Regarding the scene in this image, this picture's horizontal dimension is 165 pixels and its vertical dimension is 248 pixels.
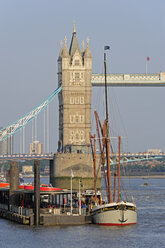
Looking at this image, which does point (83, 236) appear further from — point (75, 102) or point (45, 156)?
point (45, 156)

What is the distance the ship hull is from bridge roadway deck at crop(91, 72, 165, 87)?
229 feet

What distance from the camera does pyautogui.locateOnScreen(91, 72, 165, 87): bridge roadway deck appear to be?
12756cm

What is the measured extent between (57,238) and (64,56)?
7631 cm

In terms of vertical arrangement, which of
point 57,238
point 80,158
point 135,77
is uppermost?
point 135,77

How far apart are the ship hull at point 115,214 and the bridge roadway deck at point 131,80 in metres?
69.9

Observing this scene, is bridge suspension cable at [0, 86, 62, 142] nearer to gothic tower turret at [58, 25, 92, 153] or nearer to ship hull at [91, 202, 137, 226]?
gothic tower turret at [58, 25, 92, 153]

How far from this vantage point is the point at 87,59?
127750 mm

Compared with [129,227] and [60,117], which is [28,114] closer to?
[60,117]

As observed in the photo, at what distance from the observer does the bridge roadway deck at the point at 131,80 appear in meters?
128

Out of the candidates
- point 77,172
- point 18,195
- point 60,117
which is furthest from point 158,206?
point 60,117

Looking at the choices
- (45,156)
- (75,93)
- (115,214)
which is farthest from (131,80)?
(115,214)

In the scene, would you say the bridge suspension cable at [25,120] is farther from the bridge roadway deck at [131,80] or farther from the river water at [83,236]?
the river water at [83,236]

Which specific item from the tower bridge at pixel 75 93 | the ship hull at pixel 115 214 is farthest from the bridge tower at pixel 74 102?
the ship hull at pixel 115 214

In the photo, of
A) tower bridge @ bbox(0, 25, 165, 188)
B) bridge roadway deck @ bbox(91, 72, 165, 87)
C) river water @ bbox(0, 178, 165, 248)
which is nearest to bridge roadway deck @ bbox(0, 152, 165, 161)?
tower bridge @ bbox(0, 25, 165, 188)
